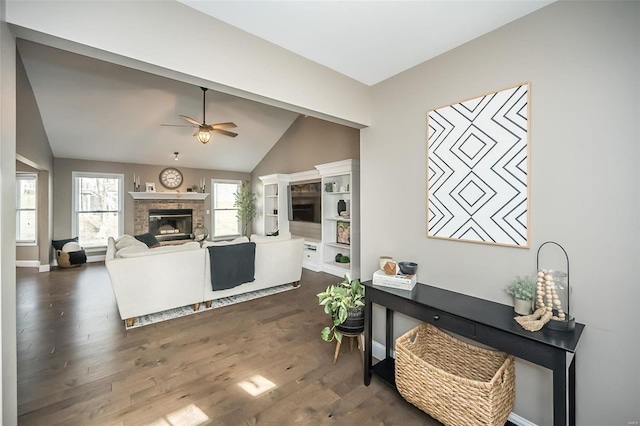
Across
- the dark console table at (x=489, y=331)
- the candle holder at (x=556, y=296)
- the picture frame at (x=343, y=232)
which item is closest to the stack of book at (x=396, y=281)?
the dark console table at (x=489, y=331)

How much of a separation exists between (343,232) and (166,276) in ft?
10.3

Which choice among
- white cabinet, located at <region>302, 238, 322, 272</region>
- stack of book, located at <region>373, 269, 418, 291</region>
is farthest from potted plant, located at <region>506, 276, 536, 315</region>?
white cabinet, located at <region>302, 238, 322, 272</region>

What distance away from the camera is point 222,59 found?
1780 mm

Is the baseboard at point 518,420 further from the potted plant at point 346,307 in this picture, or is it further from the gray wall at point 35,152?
the gray wall at point 35,152

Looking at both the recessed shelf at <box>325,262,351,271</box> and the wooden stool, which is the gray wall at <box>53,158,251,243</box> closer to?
the recessed shelf at <box>325,262,351,271</box>

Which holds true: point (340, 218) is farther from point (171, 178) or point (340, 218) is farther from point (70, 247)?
point (70, 247)

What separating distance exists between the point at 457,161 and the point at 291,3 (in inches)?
58.1

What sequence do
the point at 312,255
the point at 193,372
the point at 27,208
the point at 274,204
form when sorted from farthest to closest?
the point at 274,204 → the point at 27,208 → the point at 312,255 → the point at 193,372

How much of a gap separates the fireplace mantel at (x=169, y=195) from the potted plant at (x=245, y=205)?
959mm

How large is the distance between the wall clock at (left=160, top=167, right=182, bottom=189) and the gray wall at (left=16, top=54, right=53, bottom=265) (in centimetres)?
221

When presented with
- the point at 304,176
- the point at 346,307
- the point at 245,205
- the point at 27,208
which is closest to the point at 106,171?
the point at 27,208

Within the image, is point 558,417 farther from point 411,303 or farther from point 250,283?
point 250,283

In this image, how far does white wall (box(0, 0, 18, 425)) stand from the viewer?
4.04 feet

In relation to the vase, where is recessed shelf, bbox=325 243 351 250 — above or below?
below
